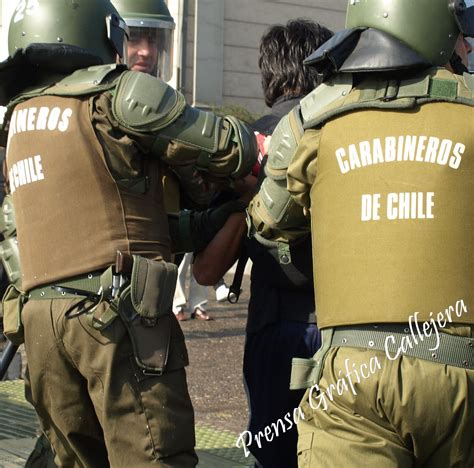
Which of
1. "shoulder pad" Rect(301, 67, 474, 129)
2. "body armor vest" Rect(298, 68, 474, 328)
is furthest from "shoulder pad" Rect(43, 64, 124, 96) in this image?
"body armor vest" Rect(298, 68, 474, 328)

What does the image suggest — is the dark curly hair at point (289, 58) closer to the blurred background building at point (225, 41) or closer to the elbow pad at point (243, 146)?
the elbow pad at point (243, 146)

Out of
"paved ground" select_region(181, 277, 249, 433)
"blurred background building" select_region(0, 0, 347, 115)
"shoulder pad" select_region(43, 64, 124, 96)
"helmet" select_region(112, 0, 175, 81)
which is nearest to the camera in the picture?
"shoulder pad" select_region(43, 64, 124, 96)

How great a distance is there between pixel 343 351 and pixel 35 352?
1314mm

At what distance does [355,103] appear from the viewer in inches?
124

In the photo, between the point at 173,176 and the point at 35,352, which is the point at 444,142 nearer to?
the point at 173,176

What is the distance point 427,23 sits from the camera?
3.20 meters

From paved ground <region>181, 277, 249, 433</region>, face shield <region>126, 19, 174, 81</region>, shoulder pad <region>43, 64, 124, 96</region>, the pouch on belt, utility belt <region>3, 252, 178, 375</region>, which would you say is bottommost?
paved ground <region>181, 277, 249, 433</region>

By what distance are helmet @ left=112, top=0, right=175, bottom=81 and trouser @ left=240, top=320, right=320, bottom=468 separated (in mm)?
1582

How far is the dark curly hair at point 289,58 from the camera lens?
4.30 m

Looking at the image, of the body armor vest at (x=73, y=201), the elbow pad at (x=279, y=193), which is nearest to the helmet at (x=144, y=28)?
the body armor vest at (x=73, y=201)

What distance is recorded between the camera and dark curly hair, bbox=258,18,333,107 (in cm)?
430

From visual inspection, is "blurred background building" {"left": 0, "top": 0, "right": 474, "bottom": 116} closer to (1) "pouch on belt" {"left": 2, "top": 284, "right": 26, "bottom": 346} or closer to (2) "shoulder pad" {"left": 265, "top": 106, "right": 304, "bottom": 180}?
(1) "pouch on belt" {"left": 2, "top": 284, "right": 26, "bottom": 346}

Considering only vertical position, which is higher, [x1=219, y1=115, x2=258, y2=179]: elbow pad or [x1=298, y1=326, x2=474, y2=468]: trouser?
[x1=219, y1=115, x2=258, y2=179]: elbow pad

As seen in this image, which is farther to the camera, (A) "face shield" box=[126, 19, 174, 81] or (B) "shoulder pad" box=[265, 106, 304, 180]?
(A) "face shield" box=[126, 19, 174, 81]
